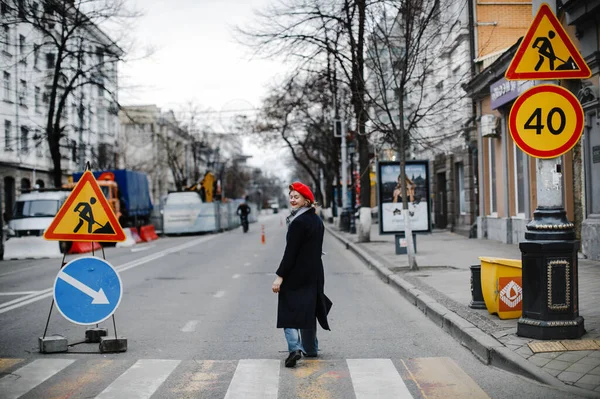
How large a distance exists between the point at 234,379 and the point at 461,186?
24636 millimetres

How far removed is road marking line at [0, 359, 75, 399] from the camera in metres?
6.02

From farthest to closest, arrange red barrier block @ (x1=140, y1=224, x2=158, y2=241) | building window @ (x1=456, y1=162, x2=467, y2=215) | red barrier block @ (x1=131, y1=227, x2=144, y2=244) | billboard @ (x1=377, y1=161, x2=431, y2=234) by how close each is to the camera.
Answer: red barrier block @ (x1=140, y1=224, x2=158, y2=241) < red barrier block @ (x1=131, y1=227, x2=144, y2=244) < building window @ (x1=456, y1=162, x2=467, y2=215) < billboard @ (x1=377, y1=161, x2=431, y2=234)

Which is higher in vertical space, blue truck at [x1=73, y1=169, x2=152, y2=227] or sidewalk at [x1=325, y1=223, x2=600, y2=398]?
blue truck at [x1=73, y1=169, x2=152, y2=227]

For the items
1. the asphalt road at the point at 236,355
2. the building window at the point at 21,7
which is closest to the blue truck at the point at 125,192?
the building window at the point at 21,7

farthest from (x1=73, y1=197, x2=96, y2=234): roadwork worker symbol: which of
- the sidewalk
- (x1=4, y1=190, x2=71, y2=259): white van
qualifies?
(x1=4, y1=190, x2=71, y2=259): white van

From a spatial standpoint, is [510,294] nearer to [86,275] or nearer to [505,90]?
[86,275]

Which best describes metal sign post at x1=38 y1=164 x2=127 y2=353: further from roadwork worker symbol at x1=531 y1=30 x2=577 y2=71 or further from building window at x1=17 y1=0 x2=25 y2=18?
building window at x1=17 y1=0 x2=25 y2=18

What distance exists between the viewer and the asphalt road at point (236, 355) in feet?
19.8

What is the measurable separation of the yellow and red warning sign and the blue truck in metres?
24.5

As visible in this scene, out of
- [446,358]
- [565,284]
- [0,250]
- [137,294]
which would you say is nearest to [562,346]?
[565,284]

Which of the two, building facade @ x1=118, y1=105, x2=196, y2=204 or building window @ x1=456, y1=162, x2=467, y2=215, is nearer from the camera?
building window @ x1=456, y1=162, x2=467, y2=215

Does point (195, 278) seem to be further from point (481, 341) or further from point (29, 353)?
point (481, 341)

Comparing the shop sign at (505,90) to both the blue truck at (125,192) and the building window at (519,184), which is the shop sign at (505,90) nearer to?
the building window at (519,184)

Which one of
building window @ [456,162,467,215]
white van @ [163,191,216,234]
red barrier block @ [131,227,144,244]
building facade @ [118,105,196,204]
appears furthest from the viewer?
building facade @ [118,105,196,204]
